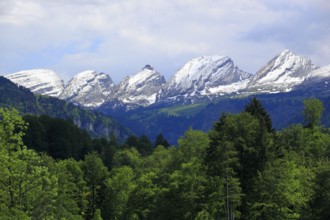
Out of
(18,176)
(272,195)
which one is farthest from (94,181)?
(18,176)

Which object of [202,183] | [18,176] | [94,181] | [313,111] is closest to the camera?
[18,176]

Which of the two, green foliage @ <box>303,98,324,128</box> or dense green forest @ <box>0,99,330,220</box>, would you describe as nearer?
dense green forest @ <box>0,99,330,220</box>

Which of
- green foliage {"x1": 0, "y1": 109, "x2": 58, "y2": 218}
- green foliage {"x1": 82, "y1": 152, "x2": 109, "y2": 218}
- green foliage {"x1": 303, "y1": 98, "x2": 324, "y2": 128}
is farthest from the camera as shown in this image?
green foliage {"x1": 303, "y1": 98, "x2": 324, "y2": 128}

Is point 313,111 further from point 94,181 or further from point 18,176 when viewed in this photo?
point 18,176

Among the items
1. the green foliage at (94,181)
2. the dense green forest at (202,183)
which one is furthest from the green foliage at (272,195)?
the green foliage at (94,181)

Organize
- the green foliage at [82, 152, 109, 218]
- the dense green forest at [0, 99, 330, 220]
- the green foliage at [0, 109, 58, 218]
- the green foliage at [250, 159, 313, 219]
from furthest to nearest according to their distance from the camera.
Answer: the green foliage at [82, 152, 109, 218] < the green foliage at [250, 159, 313, 219] < the dense green forest at [0, 99, 330, 220] < the green foliage at [0, 109, 58, 218]

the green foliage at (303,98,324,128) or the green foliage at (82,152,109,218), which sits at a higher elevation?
the green foliage at (303,98,324,128)

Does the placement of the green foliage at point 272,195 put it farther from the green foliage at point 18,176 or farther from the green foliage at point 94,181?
the green foliage at point 94,181

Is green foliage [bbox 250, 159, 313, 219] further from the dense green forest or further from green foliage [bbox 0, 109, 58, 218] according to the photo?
green foliage [bbox 0, 109, 58, 218]

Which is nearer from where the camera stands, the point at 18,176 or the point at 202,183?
the point at 18,176

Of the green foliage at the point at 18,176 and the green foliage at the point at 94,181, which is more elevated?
the green foliage at the point at 18,176

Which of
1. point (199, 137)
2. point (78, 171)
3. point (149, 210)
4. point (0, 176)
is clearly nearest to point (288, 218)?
point (149, 210)

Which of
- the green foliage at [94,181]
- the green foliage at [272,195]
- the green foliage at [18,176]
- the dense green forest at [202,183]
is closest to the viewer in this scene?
the green foliage at [18,176]

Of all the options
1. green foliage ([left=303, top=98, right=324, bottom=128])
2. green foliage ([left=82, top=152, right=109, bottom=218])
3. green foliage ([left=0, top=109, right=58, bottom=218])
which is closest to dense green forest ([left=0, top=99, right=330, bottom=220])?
green foliage ([left=0, top=109, right=58, bottom=218])
